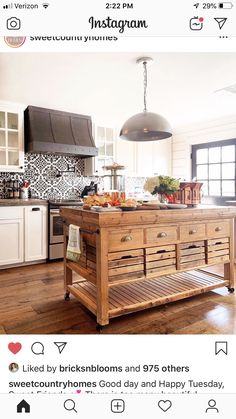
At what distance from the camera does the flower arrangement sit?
6.26ft

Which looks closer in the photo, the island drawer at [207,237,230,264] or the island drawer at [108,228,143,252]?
the island drawer at [108,228,143,252]

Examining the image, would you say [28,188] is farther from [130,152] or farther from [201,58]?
[201,58]

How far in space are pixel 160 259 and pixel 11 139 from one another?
2470 millimetres

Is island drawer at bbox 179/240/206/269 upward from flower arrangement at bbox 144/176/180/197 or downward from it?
downward

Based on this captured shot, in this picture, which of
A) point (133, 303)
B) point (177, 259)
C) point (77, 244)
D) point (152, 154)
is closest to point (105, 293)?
point (133, 303)

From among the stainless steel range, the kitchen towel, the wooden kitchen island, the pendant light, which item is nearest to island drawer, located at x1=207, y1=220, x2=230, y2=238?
the wooden kitchen island

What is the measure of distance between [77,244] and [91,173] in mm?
2171

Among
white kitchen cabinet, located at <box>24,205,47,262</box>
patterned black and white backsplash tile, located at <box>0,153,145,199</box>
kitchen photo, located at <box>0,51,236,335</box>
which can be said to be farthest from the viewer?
patterned black and white backsplash tile, located at <box>0,153,145,199</box>

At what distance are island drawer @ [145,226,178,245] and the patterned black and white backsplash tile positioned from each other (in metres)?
2.30
